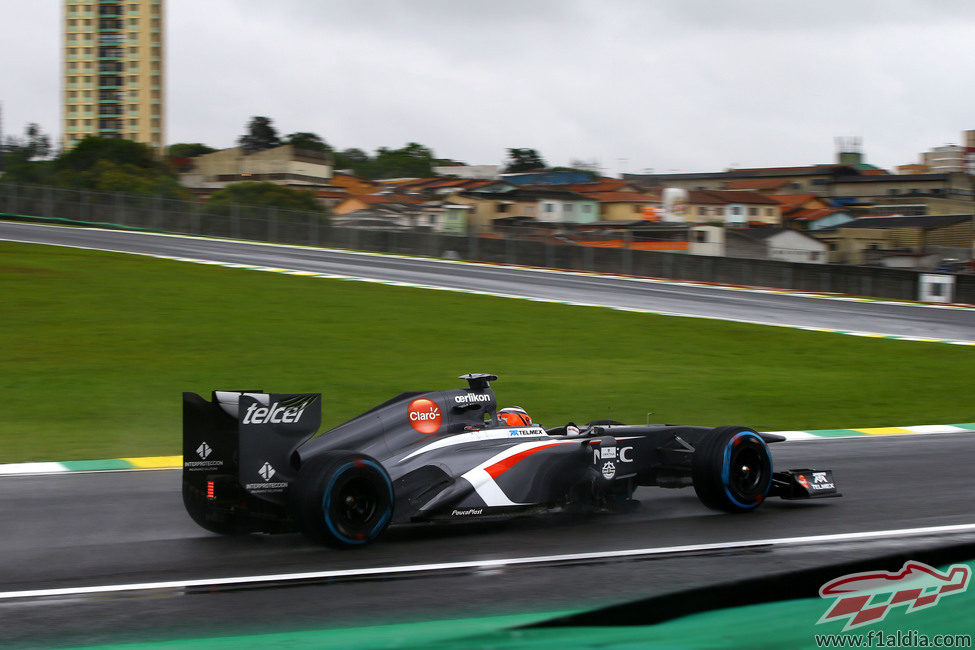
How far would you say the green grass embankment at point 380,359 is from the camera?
13.7 m

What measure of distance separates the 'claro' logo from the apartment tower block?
13247cm

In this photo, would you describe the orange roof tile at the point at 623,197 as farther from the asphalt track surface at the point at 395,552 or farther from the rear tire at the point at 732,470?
the rear tire at the point at 732,470

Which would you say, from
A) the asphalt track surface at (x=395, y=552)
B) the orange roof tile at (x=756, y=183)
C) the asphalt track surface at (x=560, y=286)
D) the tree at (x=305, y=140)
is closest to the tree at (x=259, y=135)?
the tree at (x=305, y=140)

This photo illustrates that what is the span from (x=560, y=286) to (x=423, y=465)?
25.6m

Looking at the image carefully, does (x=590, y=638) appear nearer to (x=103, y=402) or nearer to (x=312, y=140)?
(x=103, y=402)

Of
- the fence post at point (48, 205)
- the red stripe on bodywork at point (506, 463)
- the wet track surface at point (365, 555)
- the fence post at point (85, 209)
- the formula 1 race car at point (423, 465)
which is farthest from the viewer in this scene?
the fence post at point (48, 205)

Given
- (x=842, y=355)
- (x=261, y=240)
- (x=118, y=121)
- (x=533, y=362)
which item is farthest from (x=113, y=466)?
(x=118, y=121)

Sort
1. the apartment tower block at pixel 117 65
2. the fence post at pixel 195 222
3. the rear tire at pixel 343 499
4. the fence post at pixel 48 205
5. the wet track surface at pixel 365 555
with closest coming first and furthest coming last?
the wet track surface at pixel 365 555 < the rear tire at pixel 343 499 < the fence post at pixel 195 222 < the fence post at pixel 48 205 < the apartment tower block at pixel 117 65

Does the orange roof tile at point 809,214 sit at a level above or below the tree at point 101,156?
below

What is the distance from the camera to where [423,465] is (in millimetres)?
6945

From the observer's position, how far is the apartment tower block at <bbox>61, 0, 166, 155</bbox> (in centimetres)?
13175

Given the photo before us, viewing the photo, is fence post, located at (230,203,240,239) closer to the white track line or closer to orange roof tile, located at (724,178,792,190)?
the white track line

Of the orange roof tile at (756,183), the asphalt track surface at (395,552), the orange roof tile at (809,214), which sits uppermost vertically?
the orange roof tile at (756,183)

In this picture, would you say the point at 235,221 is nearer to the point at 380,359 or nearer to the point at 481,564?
the point at 380,359
